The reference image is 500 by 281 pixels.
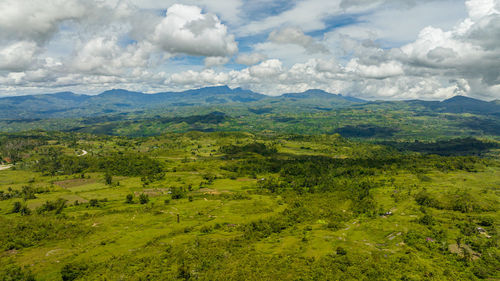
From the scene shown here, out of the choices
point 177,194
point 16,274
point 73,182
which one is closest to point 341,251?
point 16,274

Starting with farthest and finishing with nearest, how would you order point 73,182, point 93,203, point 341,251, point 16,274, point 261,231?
point 73,182 → point 93,203 → point 261,231 → point 341,251 → point 16,274

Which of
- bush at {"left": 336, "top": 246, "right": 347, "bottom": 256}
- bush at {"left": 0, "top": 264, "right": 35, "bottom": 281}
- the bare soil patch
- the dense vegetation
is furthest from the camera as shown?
the bare soil patch

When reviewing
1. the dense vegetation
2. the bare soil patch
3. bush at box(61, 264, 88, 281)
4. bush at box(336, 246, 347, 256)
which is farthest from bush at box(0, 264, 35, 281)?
the bare soil patch

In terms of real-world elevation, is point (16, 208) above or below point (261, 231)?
below

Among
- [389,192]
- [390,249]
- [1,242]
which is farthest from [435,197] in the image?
[1,242]

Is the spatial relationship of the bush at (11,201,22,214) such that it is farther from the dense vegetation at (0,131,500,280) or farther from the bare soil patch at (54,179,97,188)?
the bare soil patch at (54,179,97,188)

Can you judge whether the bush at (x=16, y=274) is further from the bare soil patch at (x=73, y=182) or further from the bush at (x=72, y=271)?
the bare soil patch at (x=73, y=182)

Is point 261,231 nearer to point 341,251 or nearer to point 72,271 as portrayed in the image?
point 341,251

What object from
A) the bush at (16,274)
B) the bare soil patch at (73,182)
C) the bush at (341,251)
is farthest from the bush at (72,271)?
the bare soil patch at (73,182)

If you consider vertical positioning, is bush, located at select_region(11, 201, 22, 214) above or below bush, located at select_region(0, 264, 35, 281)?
below

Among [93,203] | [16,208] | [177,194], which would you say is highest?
[177,194]

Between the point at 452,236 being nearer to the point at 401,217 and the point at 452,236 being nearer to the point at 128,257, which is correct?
the point at 401,217
